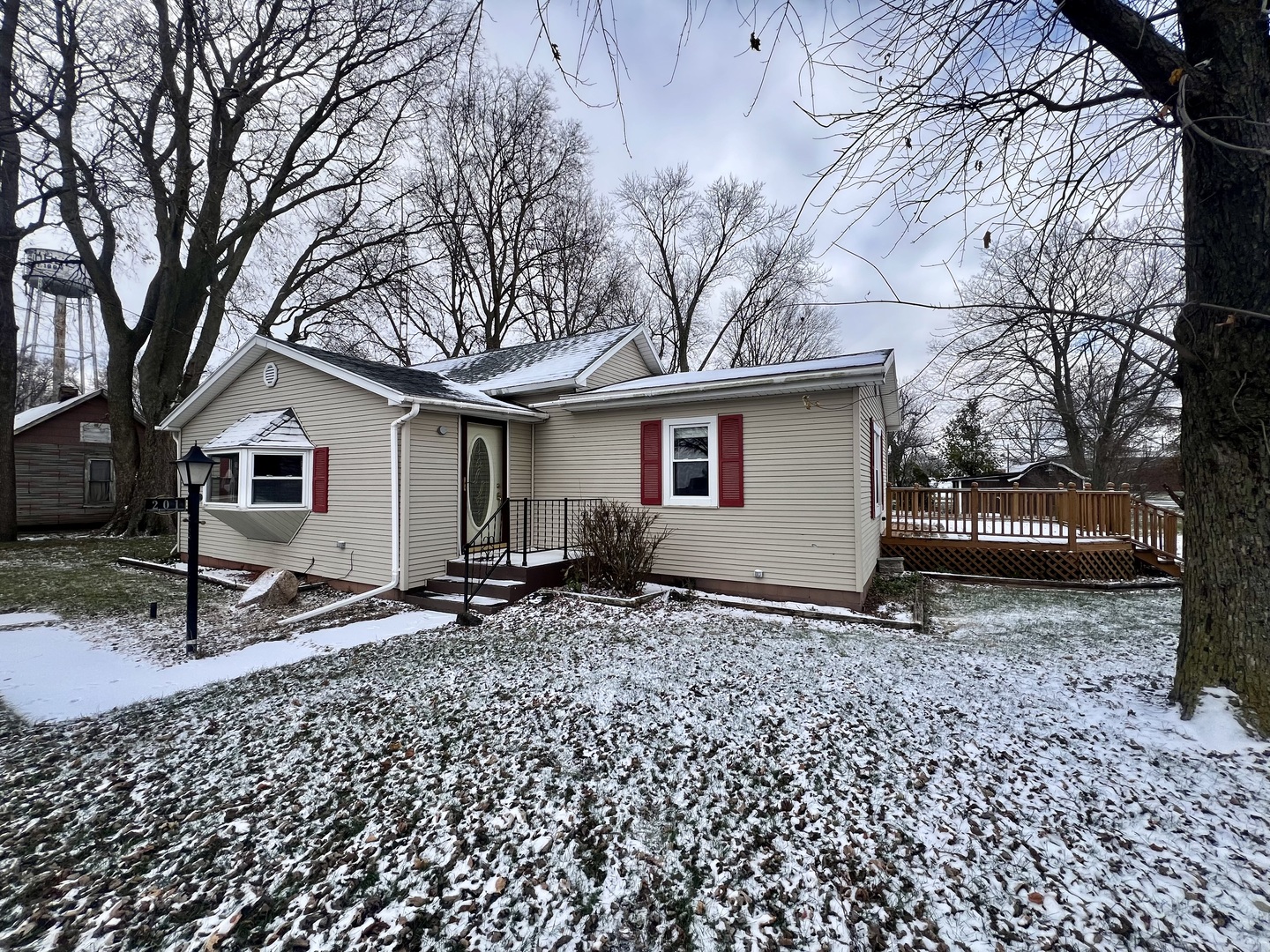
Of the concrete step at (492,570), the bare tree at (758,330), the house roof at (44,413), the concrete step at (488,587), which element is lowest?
the concrete step at (488,587)

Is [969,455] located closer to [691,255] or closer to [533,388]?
[691,255]

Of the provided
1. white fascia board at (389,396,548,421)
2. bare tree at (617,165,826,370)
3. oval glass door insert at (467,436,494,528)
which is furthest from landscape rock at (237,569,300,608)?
bare tree at (617,165,826,370)

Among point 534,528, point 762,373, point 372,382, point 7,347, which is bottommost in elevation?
point 534,528

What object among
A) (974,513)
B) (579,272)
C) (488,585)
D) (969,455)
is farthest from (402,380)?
(969,455)

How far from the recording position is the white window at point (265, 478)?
8.38 m

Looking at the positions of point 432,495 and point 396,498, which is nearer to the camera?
point 396,498

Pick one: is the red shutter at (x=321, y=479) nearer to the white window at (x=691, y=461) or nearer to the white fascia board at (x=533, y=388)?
the white fascia board at (x=533, y=388)

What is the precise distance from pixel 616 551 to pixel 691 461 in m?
1.91

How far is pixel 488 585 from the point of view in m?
7.50

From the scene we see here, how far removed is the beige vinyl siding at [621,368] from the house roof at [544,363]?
16 centimetres

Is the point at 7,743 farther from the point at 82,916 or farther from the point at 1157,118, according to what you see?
the point at 1157,118

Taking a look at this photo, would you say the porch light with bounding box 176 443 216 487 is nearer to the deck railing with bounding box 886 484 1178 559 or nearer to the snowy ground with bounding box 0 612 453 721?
the snowy ground with bounding box 0 612 453 721

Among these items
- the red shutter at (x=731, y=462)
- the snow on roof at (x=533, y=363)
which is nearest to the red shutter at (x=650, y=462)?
the red shutter at (x=731, y=462)

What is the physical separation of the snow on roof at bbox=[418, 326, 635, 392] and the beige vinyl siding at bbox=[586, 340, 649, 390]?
0.24 metres
